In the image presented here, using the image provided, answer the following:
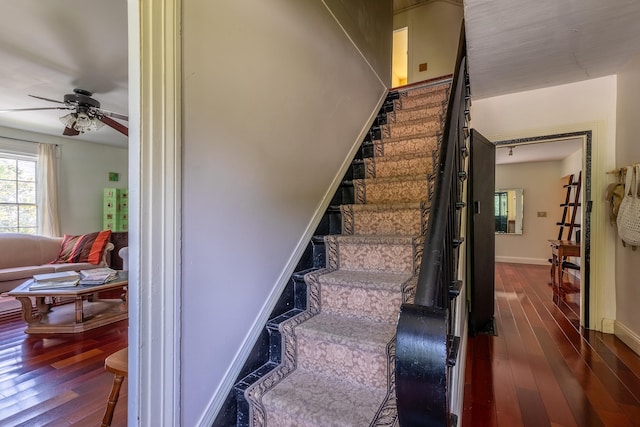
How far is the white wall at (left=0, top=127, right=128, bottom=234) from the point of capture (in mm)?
5406

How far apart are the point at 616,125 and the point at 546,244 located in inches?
199

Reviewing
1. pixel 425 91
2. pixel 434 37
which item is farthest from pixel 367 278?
pixel 434 37

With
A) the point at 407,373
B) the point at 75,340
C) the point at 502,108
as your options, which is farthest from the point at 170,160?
the point at 502,108

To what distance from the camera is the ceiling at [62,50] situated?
215 centimetres

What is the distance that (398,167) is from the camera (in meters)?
2.45

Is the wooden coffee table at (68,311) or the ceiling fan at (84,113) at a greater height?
the ceiling fan at (84,113)

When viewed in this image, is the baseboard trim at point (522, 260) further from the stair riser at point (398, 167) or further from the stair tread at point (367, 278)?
the stair tread at point (367, 278)

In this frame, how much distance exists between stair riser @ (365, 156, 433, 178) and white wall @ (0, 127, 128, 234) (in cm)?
576

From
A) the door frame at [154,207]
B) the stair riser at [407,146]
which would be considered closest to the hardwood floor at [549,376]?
the door frame at [154,207]

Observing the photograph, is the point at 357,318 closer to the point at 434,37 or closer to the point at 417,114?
the point at 417,114

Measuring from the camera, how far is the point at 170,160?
1.06m

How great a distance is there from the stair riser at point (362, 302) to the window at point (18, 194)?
19.4ft

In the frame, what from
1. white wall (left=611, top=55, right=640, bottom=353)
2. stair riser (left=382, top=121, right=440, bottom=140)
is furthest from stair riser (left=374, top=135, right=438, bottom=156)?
white wall (left=611, top=55, right=640, bottom=353)

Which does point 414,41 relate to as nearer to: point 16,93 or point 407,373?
point 16,93
